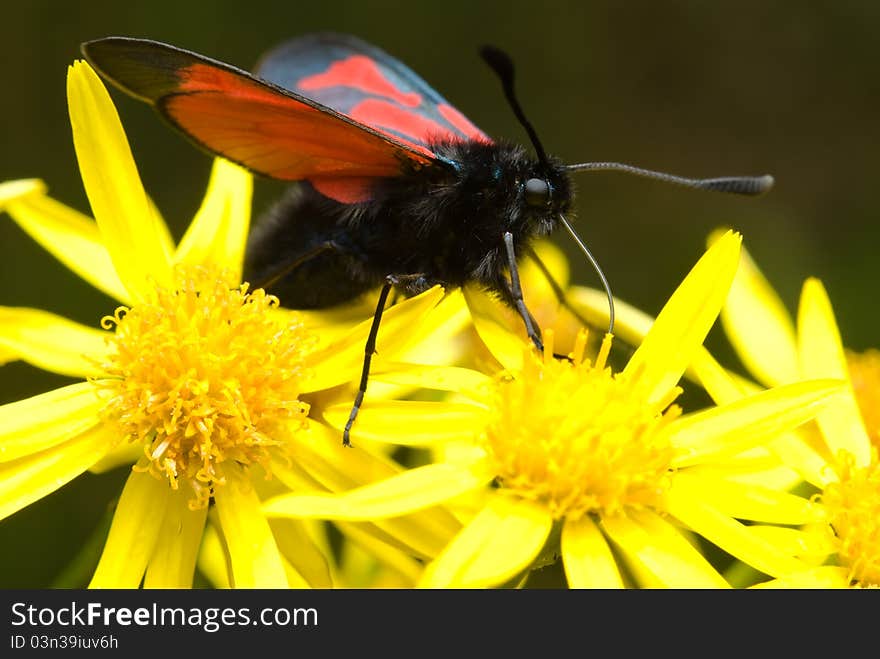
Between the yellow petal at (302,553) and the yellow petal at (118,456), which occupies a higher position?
the yellow petal at (118,456)

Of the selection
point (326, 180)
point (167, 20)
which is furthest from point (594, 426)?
point (167, 20)

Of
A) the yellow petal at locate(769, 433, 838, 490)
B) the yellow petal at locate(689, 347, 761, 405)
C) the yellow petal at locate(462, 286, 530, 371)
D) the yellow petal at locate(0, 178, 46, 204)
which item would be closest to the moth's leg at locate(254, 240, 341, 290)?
the yellow petal at locate(462, 286, 530, 371)

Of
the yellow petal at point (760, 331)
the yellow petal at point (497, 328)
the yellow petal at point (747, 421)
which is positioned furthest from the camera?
the yellow petal at point (760, 331)

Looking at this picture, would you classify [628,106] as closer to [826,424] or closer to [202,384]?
[826,424]

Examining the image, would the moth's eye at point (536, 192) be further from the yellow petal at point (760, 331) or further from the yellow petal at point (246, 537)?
the yellow petal at point (760, 331)

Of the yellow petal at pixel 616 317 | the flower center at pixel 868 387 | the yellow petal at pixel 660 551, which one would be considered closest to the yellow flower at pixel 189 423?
the yellow petal at pixel 660 551

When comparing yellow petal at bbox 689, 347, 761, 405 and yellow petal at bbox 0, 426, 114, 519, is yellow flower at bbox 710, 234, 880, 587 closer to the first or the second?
yellow petal at bbox 689, 347, 761, 405

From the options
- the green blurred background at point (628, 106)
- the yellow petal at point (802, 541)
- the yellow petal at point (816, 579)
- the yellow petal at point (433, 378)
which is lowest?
the yellow petal at point (816, 579)

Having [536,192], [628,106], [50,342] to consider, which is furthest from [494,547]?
[628,106]
